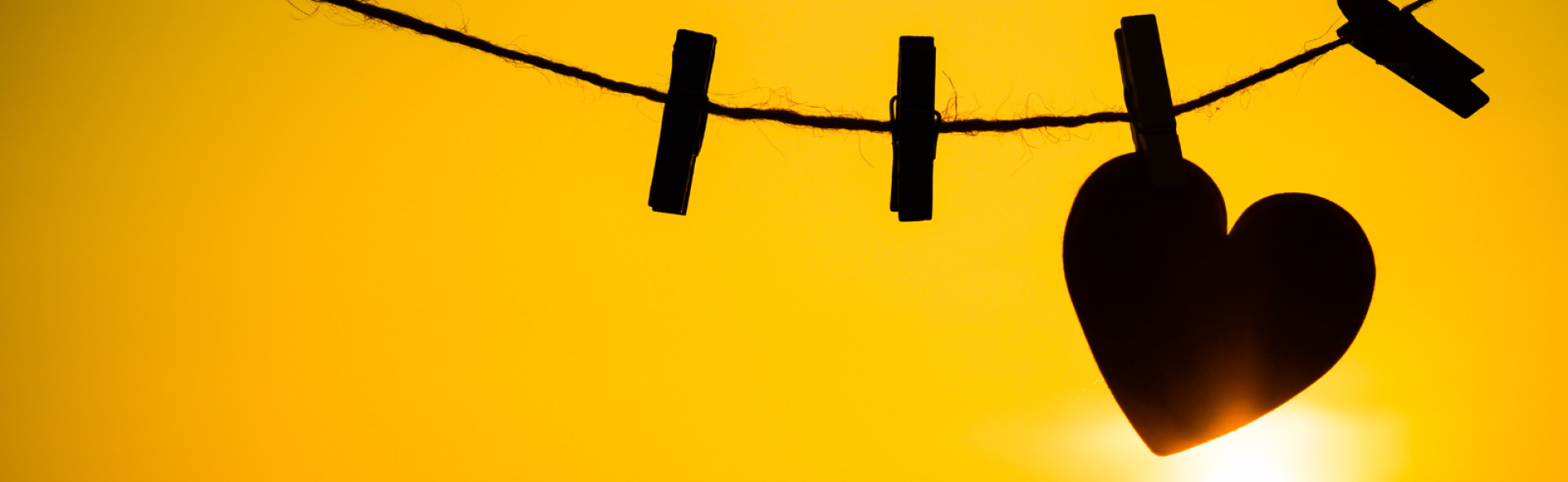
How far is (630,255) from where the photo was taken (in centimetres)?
62

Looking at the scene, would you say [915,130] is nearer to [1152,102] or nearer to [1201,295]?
[1152,102]

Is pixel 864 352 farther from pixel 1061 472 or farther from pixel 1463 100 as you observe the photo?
pixel 1463 100

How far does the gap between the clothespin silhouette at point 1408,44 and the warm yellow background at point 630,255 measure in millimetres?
113

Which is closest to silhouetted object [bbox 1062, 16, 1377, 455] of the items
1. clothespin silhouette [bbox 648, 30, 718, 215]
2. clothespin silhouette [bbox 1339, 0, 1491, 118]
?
clothespin silhouette [bbox 1339, 0, 1491, 118]

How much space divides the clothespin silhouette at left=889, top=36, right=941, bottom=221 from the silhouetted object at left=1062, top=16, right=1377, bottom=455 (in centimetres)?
22

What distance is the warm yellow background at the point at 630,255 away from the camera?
56 centimetres

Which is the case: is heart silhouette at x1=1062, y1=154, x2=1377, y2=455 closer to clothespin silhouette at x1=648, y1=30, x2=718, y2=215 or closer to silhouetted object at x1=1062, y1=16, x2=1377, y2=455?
silhouetted object at x1=1062, y1=16, x2=1377, y2=455

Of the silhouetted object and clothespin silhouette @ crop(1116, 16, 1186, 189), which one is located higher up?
clothespin silhouette @ crop(1116, 16, 1186, 189)

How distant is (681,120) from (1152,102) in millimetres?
454

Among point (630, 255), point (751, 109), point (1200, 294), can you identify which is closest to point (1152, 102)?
point (1200, 294)

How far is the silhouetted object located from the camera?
0.61m

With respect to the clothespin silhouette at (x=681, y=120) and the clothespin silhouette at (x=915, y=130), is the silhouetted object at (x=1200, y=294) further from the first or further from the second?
the clothespin silhouette at (x=681, y=120)

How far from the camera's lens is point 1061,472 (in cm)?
68

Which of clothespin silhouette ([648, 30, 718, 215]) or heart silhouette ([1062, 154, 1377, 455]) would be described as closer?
clothespin silhouette ([648, 30, 718, 215])
